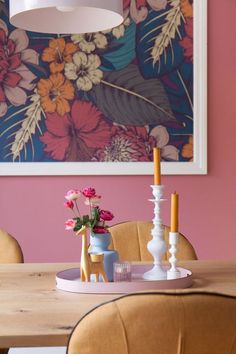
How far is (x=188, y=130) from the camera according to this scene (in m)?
3.33

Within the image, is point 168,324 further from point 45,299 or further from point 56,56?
point 56,56

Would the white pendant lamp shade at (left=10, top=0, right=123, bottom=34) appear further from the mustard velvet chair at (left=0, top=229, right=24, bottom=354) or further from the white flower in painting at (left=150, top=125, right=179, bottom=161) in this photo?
the white flower in painting at (left=150, top=125, right=179, bottom=161)

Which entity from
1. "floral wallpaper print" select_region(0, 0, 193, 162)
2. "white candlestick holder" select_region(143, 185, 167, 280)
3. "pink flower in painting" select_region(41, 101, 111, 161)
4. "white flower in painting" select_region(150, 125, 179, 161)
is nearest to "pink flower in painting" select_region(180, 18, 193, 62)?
"floral wallpaper print" select_region(0, 0, 193, 162)

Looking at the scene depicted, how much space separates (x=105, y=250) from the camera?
74.9 inches

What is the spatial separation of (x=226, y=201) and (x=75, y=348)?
2.35 metres

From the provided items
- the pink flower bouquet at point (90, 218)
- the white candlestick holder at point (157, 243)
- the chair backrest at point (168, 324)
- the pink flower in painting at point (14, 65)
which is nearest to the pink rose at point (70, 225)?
the pink flower bouquet at point (90, 218)

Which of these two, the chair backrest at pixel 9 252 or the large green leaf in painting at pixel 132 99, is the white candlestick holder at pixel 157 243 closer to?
the chair backrest at pixel 9 252

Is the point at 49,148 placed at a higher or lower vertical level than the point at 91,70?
lower

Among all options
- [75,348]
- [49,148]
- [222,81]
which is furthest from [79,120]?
[75,348]

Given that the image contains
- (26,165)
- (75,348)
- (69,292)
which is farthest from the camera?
(26,165)

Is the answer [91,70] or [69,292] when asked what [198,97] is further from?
[69,292]

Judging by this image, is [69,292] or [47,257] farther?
[47,257]

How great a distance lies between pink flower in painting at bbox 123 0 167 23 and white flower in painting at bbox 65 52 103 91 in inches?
11.9

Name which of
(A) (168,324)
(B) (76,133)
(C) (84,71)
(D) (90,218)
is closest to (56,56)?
(C) (84,71)
